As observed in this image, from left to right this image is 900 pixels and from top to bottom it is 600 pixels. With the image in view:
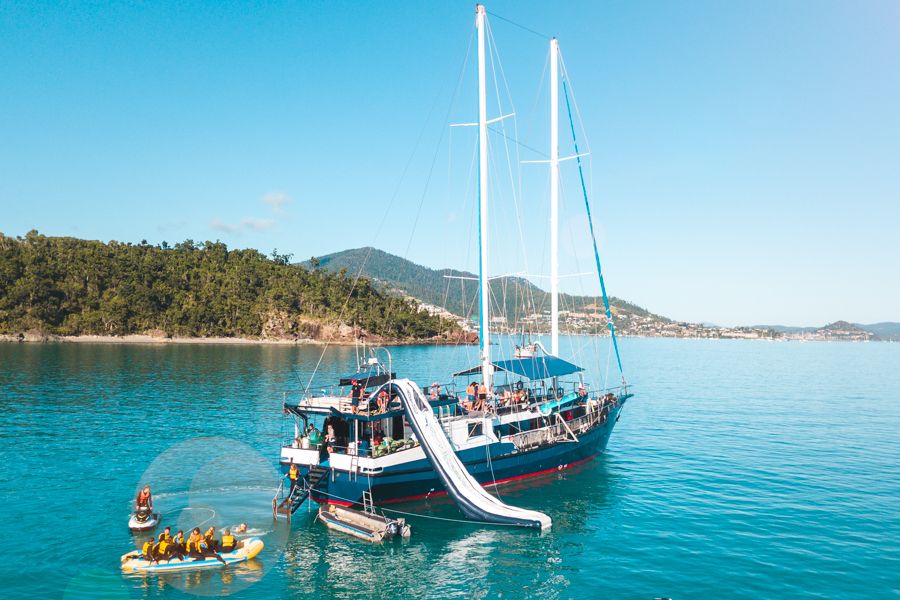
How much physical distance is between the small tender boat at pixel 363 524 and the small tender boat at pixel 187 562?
11.8 ft

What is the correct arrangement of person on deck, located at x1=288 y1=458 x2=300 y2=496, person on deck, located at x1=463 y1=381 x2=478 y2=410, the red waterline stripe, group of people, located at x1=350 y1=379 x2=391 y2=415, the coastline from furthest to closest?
1. the coastline
2. person on deck, located at x1=463 y1=381 x2=478 y2=410
3. group of people, located at x1=350 y1=379 x2=391 y2=415
4. the red waterline stripe
5. person on deck, located at x1=288 y1=458 x2=300 y2=496

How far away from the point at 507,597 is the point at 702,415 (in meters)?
47.1

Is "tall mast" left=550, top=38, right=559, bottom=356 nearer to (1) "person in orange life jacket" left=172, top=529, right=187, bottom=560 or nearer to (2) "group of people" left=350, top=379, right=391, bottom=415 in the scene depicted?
(2) "group of people" left=350, top=379, right=391, bottom=415

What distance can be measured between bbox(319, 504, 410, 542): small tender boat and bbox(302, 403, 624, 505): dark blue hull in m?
1.10

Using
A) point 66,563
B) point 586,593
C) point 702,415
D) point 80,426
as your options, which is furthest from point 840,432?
point 80,426

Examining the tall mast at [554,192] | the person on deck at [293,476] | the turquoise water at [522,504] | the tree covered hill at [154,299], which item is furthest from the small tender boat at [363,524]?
the tree covered hill at [154,299]

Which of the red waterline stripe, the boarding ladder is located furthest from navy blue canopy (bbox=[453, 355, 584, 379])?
the boarding ladder

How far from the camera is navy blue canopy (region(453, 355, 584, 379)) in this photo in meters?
34.1

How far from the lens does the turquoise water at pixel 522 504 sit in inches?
789

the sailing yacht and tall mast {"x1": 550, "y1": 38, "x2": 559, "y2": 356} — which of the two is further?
tall mast {"x1": 550, "y1": 38, "x2": 559, "y2": 356}

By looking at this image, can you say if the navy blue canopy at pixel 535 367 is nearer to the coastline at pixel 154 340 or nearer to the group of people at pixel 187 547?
the group of people at pixel 187 547

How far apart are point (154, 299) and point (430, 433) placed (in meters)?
172

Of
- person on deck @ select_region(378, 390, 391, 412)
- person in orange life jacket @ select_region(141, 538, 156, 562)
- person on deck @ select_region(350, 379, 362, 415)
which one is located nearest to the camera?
person in orange life jacket @ select_region(141, 538, 156, 562)

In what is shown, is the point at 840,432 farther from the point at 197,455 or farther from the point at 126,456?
the point at 126,456
